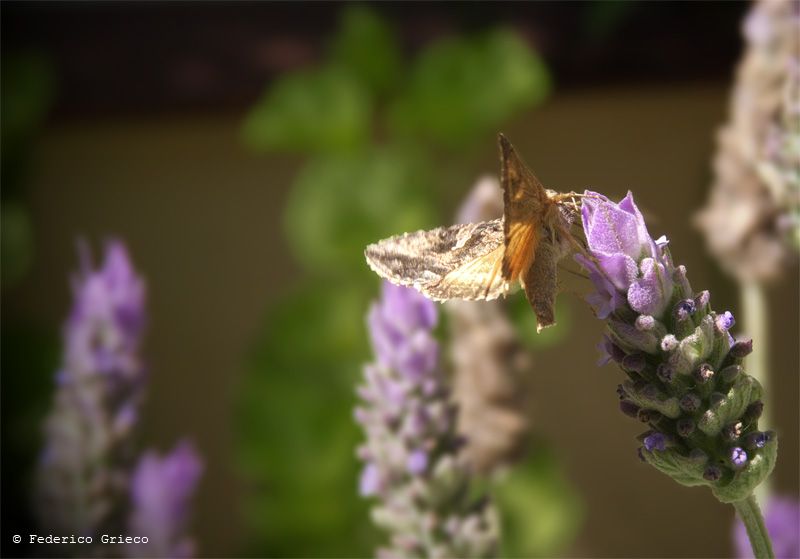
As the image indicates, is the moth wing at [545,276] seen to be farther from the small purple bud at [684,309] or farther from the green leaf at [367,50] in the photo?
the green leaf at [367,50]

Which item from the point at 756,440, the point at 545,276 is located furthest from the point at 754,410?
the point at 545,276

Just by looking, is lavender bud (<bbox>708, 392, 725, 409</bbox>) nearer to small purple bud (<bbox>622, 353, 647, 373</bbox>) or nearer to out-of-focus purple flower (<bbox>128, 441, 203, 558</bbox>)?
small purple bud (<bbox>622, 353, 647, 373</bbox>)

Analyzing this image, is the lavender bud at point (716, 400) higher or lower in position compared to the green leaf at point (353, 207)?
lower

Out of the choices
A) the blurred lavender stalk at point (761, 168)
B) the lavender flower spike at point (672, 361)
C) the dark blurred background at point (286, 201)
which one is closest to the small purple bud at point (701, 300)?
A: the lavender flower spike at point (672, 361)

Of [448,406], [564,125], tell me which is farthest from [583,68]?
[448,406]

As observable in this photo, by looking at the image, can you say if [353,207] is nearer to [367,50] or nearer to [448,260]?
[367,50]

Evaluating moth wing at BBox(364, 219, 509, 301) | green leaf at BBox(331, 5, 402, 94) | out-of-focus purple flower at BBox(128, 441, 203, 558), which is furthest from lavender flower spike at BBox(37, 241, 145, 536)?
green leaf at BBox(331, 5, 402, 94)

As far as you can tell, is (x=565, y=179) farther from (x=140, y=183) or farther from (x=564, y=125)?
(x=140, y=183)
